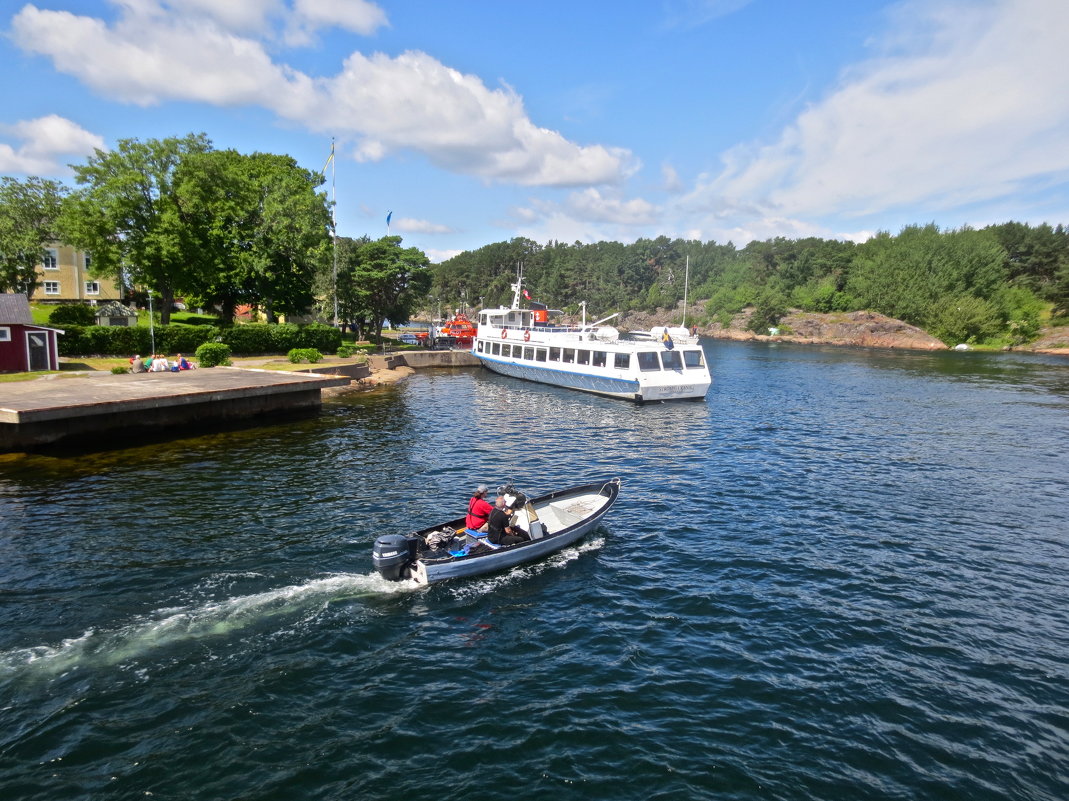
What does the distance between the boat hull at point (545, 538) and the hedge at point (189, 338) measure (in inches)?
1624

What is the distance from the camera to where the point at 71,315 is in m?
50.3

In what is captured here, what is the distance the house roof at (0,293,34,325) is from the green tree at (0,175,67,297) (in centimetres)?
2832

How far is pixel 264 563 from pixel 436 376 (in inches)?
1885

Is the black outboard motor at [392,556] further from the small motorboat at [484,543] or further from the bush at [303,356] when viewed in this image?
the bush at [303,356]

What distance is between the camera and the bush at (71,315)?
48.6 m

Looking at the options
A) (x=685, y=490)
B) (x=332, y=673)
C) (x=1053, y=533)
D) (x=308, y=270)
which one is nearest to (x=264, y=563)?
(x=332, y=673)

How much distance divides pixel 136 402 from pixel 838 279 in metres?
142

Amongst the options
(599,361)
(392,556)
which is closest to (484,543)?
(392,556)

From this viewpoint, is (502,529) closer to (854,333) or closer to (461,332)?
(461,332)

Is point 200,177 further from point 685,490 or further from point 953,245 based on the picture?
point 953,245

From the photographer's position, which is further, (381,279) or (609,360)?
(381,279)

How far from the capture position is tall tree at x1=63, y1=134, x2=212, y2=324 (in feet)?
159

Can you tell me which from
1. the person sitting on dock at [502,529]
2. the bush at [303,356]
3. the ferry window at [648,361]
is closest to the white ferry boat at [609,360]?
the ferry window at [648,361]

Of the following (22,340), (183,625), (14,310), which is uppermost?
(14,310)
